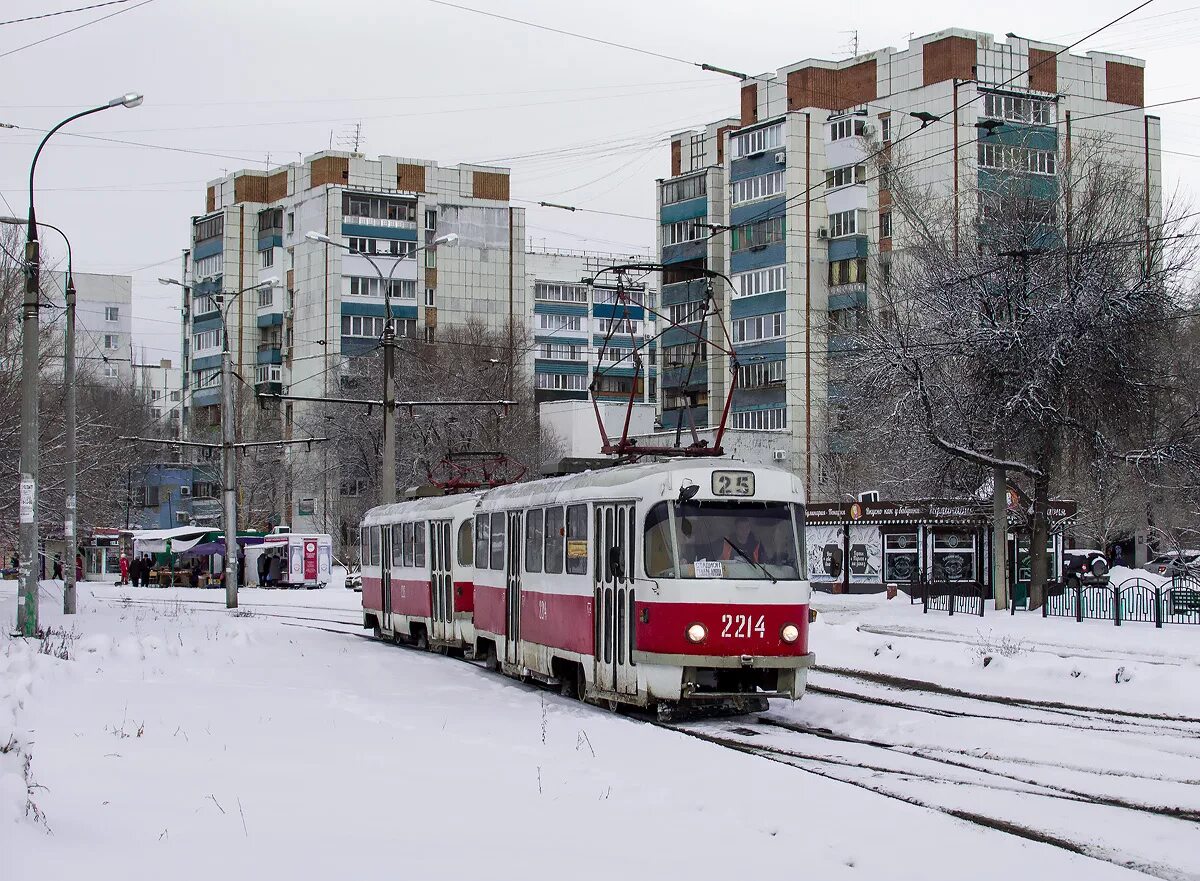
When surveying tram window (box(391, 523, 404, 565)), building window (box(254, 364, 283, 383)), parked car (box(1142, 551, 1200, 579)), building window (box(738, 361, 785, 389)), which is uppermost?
building window (box(254, 364, 283, 383))

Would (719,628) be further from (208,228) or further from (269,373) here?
(208,228)

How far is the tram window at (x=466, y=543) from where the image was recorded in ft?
73.7

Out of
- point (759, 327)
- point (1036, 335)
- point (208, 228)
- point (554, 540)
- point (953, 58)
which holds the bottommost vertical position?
point (554, 540)

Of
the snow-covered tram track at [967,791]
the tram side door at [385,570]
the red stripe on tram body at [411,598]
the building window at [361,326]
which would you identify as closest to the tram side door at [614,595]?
the snow-covered tram track at [967,791]

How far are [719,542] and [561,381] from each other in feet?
290

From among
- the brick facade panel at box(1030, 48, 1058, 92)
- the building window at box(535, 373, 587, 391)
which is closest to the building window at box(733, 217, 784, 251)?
the brick facade panel at box(1030, 48, 1058, 92)

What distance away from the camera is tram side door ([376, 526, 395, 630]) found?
27.9 meters

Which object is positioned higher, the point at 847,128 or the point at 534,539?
the point at 847,128

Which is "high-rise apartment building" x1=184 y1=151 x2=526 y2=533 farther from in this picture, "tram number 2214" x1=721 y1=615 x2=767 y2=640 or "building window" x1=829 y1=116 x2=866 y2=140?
"tram number 2214" x1=721 y1=615 x2=767 y2=640

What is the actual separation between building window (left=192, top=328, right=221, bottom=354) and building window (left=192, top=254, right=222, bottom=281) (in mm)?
3586

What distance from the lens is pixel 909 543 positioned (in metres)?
38.7

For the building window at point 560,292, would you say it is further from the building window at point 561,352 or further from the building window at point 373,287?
the building window at point 373,287

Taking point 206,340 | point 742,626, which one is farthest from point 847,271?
point 742,626

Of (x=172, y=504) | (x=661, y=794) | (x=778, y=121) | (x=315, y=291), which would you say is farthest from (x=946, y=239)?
(x=172, y=504)
